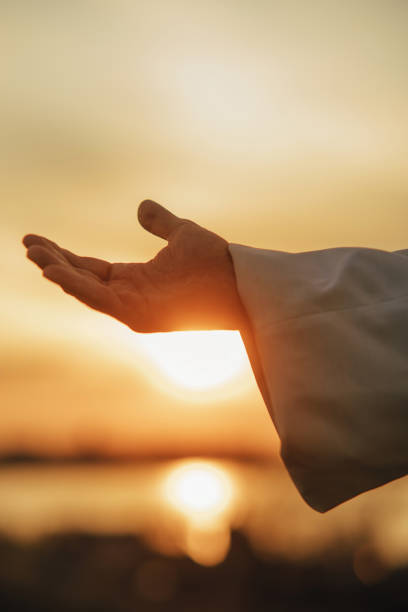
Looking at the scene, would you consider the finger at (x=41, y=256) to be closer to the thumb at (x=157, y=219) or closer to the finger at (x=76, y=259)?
the finger at (x=76, y=259)

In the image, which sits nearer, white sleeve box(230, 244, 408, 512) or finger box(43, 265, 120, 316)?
white sleeve box(230, 244, 408, 512)

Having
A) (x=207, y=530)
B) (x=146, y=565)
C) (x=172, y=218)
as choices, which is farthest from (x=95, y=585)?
(x=172, y=218)

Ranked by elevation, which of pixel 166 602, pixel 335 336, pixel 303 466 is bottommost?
pixel 166 602

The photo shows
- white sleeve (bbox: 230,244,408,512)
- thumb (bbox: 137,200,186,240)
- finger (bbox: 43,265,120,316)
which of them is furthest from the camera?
thumb (bbox: 137,200,186,240)

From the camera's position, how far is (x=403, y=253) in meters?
2.88

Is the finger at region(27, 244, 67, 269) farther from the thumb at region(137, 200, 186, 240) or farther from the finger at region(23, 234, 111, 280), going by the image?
the thumb at region(137, 200, 186, 240)

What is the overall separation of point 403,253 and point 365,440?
0.93 m

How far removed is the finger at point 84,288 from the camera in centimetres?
266

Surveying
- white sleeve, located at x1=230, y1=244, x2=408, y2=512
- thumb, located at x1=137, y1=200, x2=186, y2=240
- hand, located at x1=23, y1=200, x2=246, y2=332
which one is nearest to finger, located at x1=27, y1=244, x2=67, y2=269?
hand, located at x1=23, y1=200, x2=246, y2=332

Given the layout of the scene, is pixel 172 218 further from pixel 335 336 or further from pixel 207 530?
pixel 207 530

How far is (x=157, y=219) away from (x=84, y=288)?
2.29 ft

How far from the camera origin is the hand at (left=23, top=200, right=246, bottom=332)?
9.04 ft

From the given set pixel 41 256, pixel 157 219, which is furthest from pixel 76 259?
pixel 157 219

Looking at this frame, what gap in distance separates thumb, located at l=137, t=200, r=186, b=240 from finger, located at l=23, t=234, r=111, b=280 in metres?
0.29
